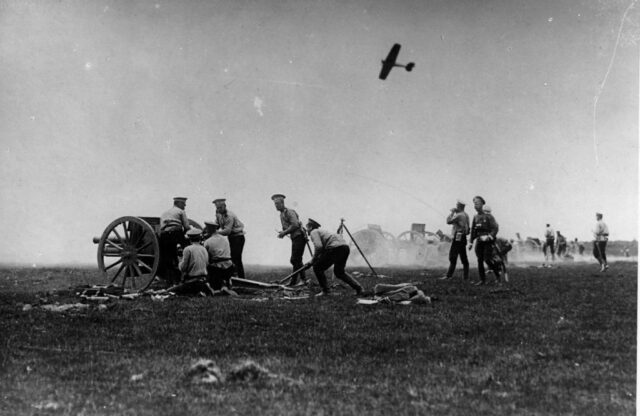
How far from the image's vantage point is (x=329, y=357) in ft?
16.9

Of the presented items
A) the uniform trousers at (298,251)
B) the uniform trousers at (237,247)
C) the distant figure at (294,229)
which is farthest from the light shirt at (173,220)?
the uniform trousers at (298,251)

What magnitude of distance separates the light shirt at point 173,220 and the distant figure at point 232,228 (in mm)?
1223

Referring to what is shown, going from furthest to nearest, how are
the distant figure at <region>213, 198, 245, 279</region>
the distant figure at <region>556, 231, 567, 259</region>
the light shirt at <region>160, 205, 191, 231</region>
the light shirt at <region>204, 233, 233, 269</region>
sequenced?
the distant figure at <region>556, 231, 567, 259</region> → the distant figure at <region>213, 198, 245, 279</region> → the light shirt at <region>160, 205, 191, 231</region> → the light shirt at <region>204, 233, 233, 269</region>

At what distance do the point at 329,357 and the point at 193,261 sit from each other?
4908 mm

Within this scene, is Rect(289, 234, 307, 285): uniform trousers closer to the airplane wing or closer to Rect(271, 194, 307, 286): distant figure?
Rect(271, 194, 307, 286): distant figure

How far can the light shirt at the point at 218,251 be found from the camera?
9.98 metres

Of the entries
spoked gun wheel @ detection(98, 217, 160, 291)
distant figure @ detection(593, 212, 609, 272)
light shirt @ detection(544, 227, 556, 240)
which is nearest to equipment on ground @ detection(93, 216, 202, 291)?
spoked gun wheel @ detection(98, 217, 160, 291)

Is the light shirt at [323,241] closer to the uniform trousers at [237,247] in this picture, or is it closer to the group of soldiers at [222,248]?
the group of soldiers at [222,248]

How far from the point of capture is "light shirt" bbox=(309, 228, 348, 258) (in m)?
9.53

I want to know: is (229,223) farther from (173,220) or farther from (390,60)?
(390,60)

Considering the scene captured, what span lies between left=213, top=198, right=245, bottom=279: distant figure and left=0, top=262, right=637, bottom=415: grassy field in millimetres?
3442

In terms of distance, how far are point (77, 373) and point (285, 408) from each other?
200cm

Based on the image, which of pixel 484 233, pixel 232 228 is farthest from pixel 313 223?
pixel 484 233

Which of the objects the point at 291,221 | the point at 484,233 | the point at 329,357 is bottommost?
the point at 329,357
